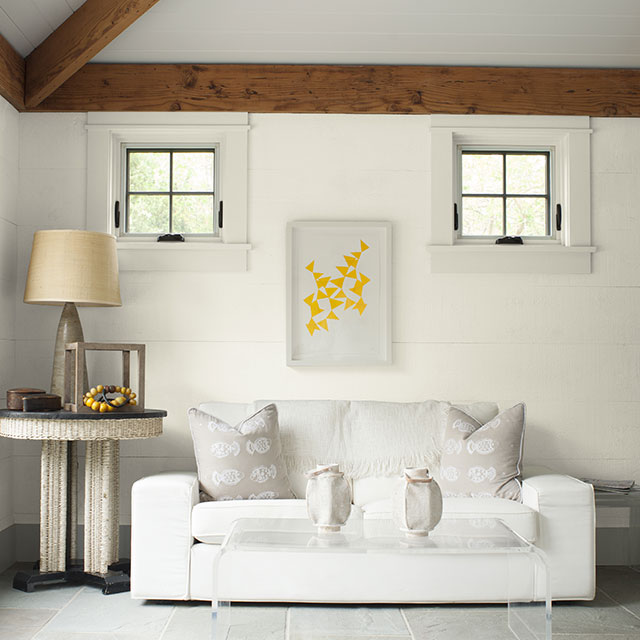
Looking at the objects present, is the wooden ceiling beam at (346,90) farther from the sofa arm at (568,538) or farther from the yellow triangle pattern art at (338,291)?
the sofa arm at (568,538)

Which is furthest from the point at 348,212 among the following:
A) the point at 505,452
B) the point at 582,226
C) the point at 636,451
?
the point at 636,451

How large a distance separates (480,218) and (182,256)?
1675 mm

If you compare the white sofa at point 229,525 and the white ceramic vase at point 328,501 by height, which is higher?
the white ceramic vase at point 328,501

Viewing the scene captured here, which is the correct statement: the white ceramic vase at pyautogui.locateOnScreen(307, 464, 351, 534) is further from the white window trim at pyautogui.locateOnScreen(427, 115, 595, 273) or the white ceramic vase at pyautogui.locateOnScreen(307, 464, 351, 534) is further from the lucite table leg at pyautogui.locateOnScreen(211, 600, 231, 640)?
the white window trim at pyautogui.locateOnScreen(427, 115, 595, 273)

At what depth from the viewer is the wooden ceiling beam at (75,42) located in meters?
3.69

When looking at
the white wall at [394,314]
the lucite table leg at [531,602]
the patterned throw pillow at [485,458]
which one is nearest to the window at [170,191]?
the white wall at [394,314]

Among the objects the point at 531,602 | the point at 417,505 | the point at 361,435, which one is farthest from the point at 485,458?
the point at 417,505

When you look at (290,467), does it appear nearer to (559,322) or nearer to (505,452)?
(505,452)

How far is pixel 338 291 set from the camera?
4.27m

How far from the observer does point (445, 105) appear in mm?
4320

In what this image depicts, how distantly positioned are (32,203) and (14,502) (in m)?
1.61

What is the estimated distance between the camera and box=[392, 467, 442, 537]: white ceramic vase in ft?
8.54

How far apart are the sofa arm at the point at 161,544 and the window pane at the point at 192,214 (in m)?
1.60

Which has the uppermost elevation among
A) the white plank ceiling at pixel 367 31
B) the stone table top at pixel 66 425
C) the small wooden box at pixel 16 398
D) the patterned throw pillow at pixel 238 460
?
the white plank ceiling at pixel 367 31
